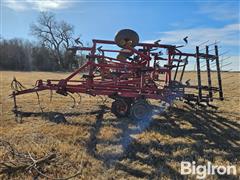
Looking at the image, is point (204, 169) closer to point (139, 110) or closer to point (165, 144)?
point (165, 144)

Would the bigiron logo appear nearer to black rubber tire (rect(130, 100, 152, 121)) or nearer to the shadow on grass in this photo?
the shadow on grass

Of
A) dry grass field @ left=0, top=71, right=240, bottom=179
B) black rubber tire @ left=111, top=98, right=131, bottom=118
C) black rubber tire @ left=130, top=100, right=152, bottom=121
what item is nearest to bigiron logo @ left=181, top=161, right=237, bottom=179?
dry grass field @ left=0, top=71, right=240, bottom=179

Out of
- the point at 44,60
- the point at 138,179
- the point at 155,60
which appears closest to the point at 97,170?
the point at 138,179

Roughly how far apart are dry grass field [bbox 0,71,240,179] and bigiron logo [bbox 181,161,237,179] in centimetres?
12

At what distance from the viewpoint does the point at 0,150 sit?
5785mm

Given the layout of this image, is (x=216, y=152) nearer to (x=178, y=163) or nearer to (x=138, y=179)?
(x=178, y=163)

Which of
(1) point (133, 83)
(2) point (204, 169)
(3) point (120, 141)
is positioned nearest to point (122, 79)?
(1) point (133, 83)

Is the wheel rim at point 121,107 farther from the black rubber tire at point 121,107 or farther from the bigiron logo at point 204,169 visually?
the bigiron logo at point 204,169

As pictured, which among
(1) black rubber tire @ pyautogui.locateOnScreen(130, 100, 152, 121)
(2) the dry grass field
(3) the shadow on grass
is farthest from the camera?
(1) black rubber tire @ pyautogui.locateOnScreen(130, 100, 152, 121)

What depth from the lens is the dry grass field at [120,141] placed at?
5.00 m

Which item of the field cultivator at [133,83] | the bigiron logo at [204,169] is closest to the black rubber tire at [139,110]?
the field cultivator at [133,83]

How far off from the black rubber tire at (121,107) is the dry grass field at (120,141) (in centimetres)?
26

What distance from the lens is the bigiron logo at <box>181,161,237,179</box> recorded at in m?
4.87

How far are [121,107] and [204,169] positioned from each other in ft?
13.8
